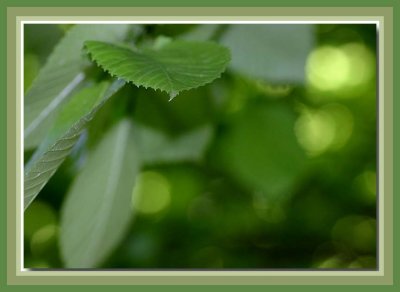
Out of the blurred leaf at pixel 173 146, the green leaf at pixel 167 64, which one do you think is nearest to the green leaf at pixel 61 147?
the green leaf at pixel 167 64

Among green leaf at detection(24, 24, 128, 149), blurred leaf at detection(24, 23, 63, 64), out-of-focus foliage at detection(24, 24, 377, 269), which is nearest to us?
green leaf at detection(24, 24, 128, 149)

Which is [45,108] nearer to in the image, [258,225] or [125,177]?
[125,177]

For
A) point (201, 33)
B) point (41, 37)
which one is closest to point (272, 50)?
point (201, 33)

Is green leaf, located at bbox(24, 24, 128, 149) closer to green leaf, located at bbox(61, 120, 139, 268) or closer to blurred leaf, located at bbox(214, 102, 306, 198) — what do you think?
green leaf, located at bbox(61, 120, 139, 268)

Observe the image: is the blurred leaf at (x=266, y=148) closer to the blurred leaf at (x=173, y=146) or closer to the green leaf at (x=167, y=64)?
the blurred leaf at (x=173, y=146)

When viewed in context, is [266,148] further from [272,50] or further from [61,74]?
[61,74]

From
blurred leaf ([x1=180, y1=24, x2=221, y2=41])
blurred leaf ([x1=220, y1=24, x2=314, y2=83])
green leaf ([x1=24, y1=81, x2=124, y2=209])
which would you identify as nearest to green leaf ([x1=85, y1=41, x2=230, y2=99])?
green leaf ([x1=24, y1=81, x2=124, y2=209])
